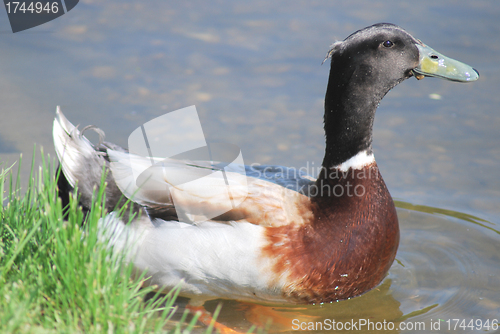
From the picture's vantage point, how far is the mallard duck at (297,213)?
316 centimetres

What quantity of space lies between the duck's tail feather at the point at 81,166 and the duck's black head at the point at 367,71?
4.49ft

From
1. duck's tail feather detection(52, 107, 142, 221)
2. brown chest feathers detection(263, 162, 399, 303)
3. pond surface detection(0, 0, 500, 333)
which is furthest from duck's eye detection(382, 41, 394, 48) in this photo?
duck's tail feather detection(52, 107, 142, 221)

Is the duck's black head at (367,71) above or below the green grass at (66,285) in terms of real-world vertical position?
above

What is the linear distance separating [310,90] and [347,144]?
2.38m

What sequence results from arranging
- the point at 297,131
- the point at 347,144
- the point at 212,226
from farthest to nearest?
the point at 297,131 → the point at 347,144 → the point at 212,226

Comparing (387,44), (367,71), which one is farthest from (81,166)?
(387,44)

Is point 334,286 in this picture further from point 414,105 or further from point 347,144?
point 414,105

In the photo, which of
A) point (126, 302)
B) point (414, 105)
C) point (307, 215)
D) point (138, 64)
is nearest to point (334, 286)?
point (307, 215)

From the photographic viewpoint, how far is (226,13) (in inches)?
265

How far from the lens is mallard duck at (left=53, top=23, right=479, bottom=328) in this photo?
3.16 metres

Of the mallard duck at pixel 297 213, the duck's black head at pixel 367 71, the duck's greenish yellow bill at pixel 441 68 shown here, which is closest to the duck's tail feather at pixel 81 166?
the mallard duck at pixel 297 213

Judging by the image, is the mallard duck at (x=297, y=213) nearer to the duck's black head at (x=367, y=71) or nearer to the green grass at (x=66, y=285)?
the duck's black head at (x=367, y=71)

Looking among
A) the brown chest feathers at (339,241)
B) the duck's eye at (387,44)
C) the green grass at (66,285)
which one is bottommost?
the brown chest feathers at (339,241)

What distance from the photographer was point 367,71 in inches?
129
